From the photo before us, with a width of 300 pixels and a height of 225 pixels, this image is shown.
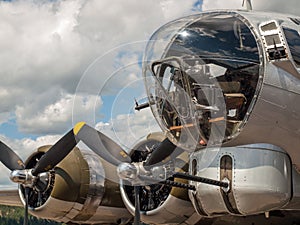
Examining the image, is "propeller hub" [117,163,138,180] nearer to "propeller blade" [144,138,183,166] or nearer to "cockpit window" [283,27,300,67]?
Answer: "propeller blade" [144,138,183,166]

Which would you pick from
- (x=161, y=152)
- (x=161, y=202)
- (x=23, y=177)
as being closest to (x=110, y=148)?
(x=161, y=152)

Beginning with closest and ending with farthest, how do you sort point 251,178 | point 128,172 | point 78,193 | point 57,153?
point 128,172, point 251,178, point 57,153, point 78,193

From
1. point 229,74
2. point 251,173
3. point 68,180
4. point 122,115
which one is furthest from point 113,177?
point 229,74

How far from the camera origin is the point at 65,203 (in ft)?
34.3

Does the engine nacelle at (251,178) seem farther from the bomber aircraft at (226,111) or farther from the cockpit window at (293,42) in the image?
the cockpit window at (293,42)

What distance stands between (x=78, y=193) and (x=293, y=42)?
19.4 feet

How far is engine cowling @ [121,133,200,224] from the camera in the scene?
9391 millimetres

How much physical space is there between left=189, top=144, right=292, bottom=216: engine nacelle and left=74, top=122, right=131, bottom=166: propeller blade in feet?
4.70

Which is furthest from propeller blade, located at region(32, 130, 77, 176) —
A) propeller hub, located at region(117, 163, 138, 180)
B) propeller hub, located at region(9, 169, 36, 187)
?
propeller hub, located at region(117, 163, 138, 180)

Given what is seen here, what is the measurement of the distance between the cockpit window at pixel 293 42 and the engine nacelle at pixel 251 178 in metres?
1.23

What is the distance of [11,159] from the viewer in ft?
35.8

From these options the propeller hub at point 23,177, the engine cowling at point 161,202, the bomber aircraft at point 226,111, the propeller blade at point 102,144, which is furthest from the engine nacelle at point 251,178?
the propeller hub at point 23,177

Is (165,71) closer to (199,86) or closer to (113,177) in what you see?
(199,86)

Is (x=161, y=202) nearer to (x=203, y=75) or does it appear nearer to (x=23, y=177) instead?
(x=23, y=177)
